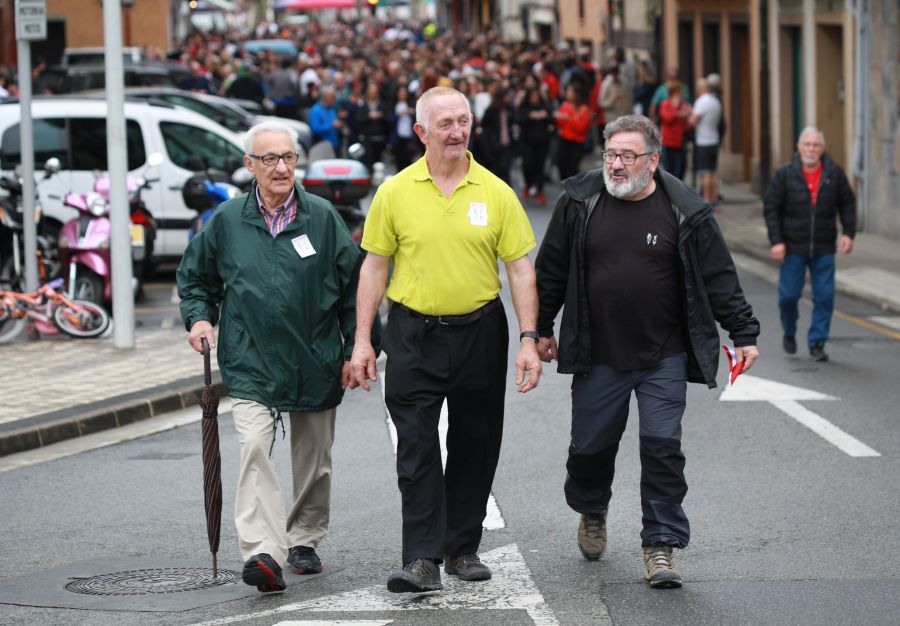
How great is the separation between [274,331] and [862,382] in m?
6.03

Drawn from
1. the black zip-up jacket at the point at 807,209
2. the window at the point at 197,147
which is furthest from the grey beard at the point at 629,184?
the window at the point at 197,147

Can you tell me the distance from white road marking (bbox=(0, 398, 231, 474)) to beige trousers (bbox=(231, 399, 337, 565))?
3.02 metres

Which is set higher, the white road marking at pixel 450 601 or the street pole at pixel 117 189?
the street pole at pixel 117 189

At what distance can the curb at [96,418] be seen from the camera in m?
9.84

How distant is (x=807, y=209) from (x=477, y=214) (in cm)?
647

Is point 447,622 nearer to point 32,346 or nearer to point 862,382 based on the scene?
point 862,382

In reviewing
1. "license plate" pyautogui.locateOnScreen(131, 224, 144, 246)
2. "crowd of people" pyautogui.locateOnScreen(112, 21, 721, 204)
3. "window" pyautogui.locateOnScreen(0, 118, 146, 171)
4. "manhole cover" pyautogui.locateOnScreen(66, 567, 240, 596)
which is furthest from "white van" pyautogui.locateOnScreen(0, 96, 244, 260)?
"manhole cover" pyautogui.locateOnScreen(66, 567, 240, 596)

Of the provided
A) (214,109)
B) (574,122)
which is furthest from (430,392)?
(214,109)

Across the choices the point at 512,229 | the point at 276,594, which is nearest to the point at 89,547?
the point at 276,594

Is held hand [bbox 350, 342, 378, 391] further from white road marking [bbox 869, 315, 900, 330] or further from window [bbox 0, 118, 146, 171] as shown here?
window [bbox 0, 118, 146, 171]

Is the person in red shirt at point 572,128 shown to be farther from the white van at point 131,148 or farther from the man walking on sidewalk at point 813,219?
the man walking on sidewalk at point 813,219

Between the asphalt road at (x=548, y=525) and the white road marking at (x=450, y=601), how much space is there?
0.04ft

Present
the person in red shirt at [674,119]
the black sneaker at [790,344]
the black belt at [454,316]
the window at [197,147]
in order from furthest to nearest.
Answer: the person in red shirt at [674,119]
the window at [197,147]
the black sneaker at [790,344]
the black belt at [454,316]

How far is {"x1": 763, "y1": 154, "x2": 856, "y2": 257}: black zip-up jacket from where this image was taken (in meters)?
12.5
